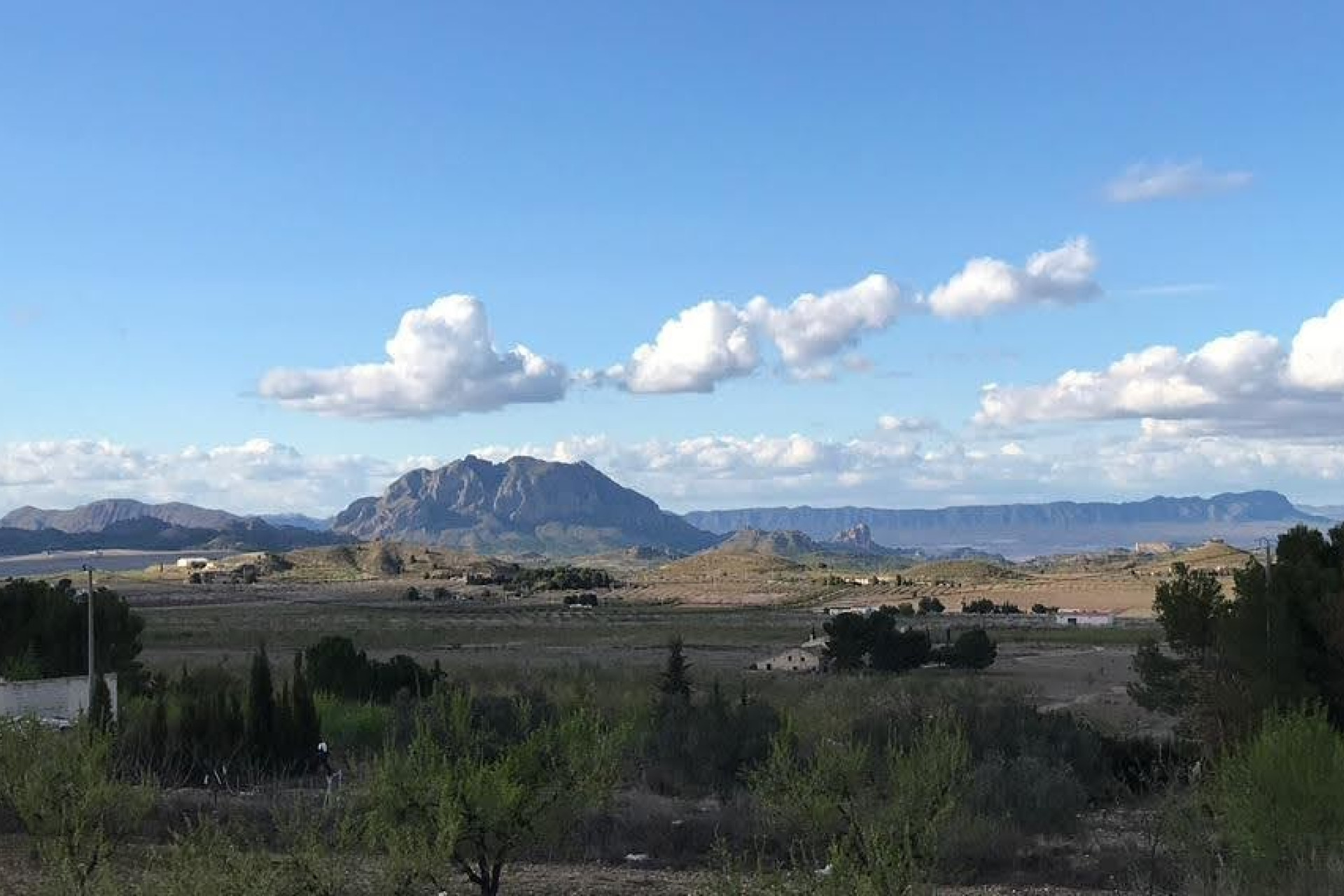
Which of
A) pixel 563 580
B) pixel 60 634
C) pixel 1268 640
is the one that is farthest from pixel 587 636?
pixel 563 580

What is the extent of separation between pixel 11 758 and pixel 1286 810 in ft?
43.3

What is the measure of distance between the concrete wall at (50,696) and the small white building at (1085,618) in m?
68.6

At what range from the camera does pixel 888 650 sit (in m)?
53.2

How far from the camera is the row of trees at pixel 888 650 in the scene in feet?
173

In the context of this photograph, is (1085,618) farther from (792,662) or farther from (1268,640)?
(1268,640)

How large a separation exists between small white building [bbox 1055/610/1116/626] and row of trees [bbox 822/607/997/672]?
3510cm

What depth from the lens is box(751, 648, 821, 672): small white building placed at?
52312 mm

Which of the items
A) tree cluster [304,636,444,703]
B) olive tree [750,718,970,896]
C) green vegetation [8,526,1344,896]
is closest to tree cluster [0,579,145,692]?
Answer: green vegetation [8,526,1344,896]

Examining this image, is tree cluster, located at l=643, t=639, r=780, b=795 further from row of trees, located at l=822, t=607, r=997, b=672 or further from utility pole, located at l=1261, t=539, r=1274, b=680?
row of trees, located at l=822, t=607, r=997, b=672

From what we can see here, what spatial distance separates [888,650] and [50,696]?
32682 mm

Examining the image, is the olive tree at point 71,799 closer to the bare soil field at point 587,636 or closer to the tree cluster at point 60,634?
the tree cluster at point 60,634

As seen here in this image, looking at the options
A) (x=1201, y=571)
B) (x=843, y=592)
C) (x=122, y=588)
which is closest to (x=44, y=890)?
(x=1201, y=571)

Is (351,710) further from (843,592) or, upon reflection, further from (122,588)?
(122,588)

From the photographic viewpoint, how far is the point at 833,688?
4012 cm
